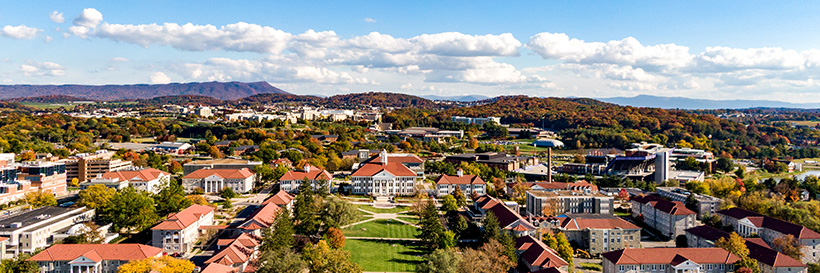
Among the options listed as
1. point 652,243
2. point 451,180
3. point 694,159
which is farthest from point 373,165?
point 694,159

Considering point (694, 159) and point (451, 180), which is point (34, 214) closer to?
point (451, 180)

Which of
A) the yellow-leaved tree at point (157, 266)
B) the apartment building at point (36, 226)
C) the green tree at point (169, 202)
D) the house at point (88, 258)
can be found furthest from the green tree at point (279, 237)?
the apartment building at point (36, 226)

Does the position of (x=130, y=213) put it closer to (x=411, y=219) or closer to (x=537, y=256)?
(x=411, y=219)

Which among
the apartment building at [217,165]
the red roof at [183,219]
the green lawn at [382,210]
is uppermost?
the apartment building at [217,165]

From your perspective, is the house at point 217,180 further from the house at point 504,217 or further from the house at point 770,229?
the house at point 770,229

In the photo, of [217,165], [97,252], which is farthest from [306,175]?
[97,252]
